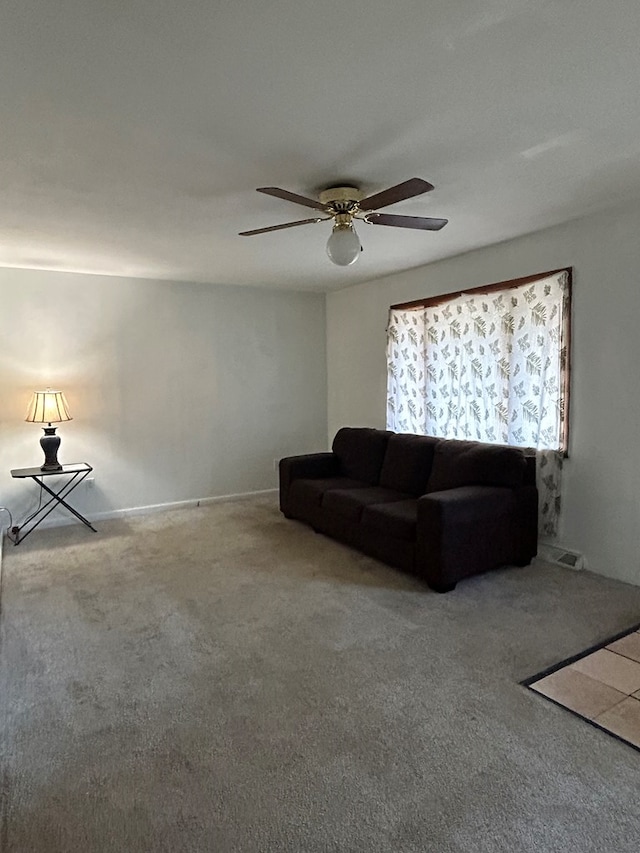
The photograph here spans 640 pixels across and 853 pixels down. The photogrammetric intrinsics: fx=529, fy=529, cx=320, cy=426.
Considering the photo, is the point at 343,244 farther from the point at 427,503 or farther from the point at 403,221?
the point at 427,503

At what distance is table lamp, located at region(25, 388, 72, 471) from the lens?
169 inches

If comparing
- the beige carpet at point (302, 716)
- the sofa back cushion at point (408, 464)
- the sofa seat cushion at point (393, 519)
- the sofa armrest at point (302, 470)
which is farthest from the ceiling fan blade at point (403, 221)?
the sofa armrest at point (302, 470)

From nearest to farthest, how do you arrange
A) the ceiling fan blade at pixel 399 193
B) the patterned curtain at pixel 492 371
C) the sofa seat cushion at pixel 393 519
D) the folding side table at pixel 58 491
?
the ceiling fan blade at pixel 399 193
the sofa seat cushion at pixel 393 519
the patterned curtain at pixel 492 371
the folding side table at pixel 58 491

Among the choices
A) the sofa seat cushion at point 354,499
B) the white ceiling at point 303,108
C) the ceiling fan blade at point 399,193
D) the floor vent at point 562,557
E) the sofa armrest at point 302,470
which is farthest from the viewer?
the sofa armrest at point 302,470

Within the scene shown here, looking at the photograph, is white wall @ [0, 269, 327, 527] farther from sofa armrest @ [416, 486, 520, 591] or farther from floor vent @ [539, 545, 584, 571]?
floor vent @ [539, 545, 584, 571]

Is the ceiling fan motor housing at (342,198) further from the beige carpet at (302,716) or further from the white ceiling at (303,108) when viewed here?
the beige carpet at (302,716)

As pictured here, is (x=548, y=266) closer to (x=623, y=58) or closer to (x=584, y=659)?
(x=623, y=58)

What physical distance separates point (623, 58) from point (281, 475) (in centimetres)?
385

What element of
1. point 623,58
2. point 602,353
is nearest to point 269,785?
point 623,58

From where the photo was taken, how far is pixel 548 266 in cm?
373

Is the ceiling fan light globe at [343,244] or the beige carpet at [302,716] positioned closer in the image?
the beige carpet at [302,716]

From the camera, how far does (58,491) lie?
475 cm

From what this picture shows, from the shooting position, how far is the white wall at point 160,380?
181 inches

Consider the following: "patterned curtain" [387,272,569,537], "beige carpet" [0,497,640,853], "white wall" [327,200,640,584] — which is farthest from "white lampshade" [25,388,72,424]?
"white wall" [327,200,640,584]
